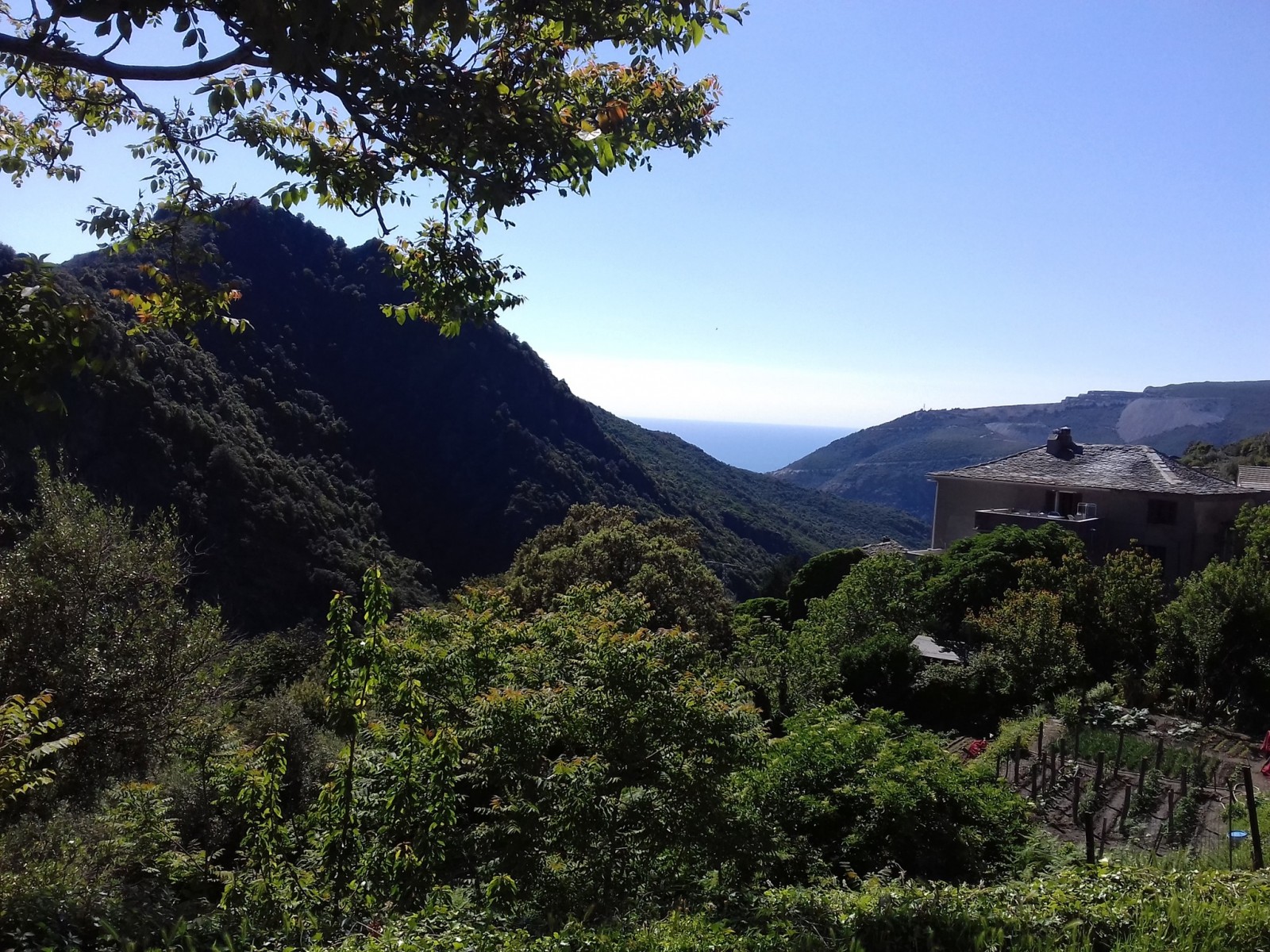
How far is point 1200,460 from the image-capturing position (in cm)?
4881

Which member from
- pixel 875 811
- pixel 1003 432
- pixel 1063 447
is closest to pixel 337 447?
pixel 1063 447

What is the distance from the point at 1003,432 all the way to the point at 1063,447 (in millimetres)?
86772

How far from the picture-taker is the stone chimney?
3350 cm

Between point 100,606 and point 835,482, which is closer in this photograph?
point 100,606

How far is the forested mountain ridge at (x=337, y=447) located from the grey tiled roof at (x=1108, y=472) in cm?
2100

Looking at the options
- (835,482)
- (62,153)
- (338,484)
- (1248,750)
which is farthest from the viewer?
(835,482)

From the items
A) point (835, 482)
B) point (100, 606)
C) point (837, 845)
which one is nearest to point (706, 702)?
point (837, 845)

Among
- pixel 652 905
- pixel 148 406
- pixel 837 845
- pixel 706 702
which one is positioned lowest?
pixel 837 845

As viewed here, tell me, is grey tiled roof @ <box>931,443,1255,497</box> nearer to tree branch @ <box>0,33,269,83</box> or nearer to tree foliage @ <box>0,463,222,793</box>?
tree foliage @ <box>0,463,222,793</box>

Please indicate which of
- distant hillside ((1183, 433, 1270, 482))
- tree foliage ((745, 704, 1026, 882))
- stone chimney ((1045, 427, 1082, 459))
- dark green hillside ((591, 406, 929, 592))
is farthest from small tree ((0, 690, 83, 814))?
distant hillside ((1183, 433, 1270, 482))

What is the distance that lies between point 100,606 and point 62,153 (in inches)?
260

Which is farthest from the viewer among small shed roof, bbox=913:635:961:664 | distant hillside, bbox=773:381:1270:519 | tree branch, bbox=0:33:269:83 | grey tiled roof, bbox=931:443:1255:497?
distant hillside, bbox=773:381:1270:519

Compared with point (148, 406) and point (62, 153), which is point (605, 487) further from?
point (62, 153)

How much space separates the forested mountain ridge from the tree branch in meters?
20.4
